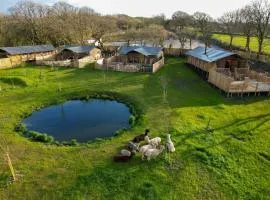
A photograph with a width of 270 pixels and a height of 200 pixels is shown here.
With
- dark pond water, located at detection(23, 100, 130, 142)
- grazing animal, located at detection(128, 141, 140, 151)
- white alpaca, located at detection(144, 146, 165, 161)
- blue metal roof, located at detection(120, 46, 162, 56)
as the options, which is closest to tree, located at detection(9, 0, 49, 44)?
blue metal roof, located at detection(120, 46, 162, 56)

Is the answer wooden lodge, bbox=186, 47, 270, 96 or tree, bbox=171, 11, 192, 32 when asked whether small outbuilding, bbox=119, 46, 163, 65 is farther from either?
tree, bbox=171, 11, 192, 32

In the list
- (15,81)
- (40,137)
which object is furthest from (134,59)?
(40,137)

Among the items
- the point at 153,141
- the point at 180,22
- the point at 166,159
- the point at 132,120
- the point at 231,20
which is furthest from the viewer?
the point at 180,22

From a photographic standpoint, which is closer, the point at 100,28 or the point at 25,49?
the point at 25,49

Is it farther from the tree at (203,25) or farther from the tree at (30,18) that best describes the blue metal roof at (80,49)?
the tree at (203,25)

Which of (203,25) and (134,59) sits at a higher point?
(203,25)

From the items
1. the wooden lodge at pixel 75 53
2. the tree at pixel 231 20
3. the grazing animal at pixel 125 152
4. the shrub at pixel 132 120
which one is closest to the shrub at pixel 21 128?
the shrub at pixel 132 120

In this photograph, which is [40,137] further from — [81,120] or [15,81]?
[15,81]
